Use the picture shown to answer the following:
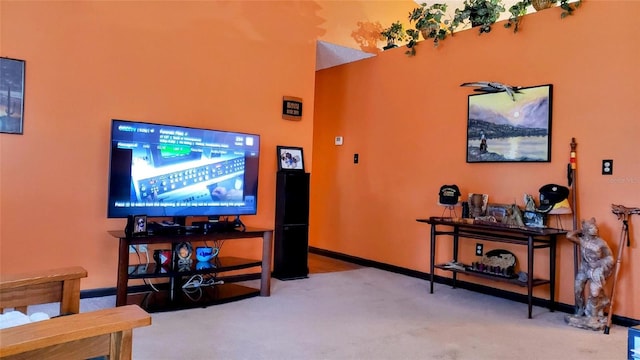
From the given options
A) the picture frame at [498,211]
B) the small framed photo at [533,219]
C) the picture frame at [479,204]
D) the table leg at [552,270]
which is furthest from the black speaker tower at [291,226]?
the table leg at [552,270]

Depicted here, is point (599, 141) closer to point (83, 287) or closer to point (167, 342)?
point (167, 342)

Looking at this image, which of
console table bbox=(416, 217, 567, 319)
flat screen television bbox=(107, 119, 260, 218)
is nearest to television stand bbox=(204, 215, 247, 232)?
flat screen television bbox=(107, 119, 260, 218)

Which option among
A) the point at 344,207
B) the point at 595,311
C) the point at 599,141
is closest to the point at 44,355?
the point at 595,311

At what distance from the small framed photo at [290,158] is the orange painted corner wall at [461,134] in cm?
107

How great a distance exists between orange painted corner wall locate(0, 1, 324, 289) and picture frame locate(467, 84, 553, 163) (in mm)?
2092

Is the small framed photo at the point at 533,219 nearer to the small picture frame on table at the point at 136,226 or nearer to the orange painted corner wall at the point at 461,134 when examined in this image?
the orange painted corner wall at the point at 461,134

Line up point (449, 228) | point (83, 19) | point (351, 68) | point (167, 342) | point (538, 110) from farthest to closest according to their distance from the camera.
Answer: point (351, 68)
point (449, 228)
point (538, 110)
point (83, 19)
point (167, 342)

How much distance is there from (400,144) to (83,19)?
10.8 feet

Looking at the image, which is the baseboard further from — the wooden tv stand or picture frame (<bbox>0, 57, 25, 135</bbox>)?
picture frame (<bbox>0, 57, 25, 135</bbox>)

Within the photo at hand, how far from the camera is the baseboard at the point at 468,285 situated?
10.8 feet

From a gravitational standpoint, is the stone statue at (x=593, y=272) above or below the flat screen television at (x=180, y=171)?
below

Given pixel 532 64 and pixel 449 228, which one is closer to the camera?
pixel 532 64

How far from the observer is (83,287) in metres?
3.46

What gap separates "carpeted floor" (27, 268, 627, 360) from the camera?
2.57 m
